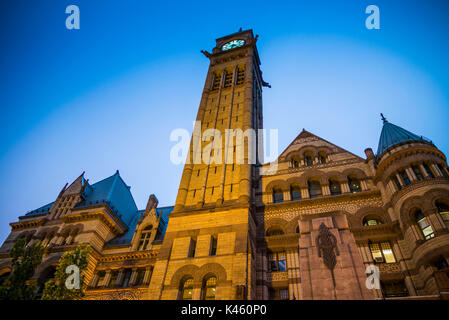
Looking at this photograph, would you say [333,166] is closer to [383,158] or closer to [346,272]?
[383,158]

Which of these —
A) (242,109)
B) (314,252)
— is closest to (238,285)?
(314,252)

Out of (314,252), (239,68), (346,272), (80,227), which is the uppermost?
(239,68)

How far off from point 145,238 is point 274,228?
13.8 metres

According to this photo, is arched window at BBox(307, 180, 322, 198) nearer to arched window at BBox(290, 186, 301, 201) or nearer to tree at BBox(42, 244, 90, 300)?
arched window at BBox(290, 186, 301, 201)

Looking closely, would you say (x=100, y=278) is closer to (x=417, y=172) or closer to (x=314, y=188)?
(x=314, y=188)

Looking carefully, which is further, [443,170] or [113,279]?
[113,279]

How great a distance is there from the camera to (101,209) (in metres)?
33.3

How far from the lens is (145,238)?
101 ft

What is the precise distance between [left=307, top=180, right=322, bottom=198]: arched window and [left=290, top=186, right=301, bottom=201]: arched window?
0.96 metres

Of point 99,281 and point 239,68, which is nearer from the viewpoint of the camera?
point 99,281

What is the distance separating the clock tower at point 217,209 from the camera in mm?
20375

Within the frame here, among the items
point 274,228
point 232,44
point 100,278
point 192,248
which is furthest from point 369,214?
point 232,44

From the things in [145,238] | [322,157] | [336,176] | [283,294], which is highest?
[322,157]

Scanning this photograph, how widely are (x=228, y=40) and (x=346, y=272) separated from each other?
44.1 m
